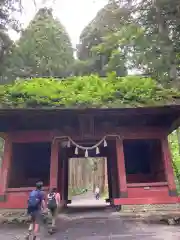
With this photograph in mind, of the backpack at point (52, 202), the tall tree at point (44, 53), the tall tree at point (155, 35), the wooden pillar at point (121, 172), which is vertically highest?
the tall tree at point (44, 53)

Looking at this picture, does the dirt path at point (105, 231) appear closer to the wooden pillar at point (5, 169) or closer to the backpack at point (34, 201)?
the backpack at point (34, 201)

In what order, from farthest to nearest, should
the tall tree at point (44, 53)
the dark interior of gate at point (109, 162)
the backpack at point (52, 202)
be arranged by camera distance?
the tall tree at point (44, 53)
the dark interior of gate at point (109, 162)
the backpack at point (52, 202)

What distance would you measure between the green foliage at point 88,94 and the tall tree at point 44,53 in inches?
613

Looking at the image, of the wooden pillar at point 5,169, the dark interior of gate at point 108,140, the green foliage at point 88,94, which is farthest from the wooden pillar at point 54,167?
the green foliage at point 88,94

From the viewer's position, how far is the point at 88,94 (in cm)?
912

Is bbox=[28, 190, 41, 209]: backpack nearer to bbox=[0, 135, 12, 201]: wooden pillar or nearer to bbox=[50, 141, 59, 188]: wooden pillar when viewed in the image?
bbox=[50, 141, 59, 188]: wooden pillar

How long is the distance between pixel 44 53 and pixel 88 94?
18969 millimetres

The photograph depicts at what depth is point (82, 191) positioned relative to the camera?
36.2 metres

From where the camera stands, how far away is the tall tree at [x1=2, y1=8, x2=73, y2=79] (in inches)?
995

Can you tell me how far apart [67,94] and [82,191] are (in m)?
28.8

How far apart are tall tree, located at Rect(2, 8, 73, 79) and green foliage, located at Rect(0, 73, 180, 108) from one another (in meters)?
15.6

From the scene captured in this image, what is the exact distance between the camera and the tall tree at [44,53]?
2527 cm

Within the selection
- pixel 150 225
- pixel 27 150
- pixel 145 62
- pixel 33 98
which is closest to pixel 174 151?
pixel 145 62

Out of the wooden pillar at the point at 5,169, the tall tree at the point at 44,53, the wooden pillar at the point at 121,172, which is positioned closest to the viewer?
the wooden pillar at the point at 121,172
